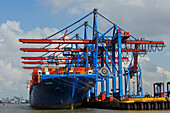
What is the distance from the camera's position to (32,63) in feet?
221

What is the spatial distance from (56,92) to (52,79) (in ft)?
7.50

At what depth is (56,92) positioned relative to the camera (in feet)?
131

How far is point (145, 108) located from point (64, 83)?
1248 cm

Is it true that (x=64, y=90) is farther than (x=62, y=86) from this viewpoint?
Yes

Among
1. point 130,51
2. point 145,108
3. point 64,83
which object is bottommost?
point 145,108

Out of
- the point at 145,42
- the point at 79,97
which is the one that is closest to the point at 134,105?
the point at 79,97

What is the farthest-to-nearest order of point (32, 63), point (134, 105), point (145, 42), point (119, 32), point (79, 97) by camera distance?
point (32, 63) → point (145, 42) → point (119, 32) → point (79, 97) → point (134, 105)

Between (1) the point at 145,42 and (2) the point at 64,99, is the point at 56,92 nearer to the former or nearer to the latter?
(2) the point at 64,99

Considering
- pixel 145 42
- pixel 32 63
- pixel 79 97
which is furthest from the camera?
pixel 32 63

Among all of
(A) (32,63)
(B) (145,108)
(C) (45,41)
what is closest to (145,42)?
(B) (145,108)

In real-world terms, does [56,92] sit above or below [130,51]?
below

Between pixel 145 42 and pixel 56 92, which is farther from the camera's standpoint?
pixel 145 42

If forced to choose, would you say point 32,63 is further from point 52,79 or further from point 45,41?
point 52,79

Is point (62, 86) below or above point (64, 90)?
above
